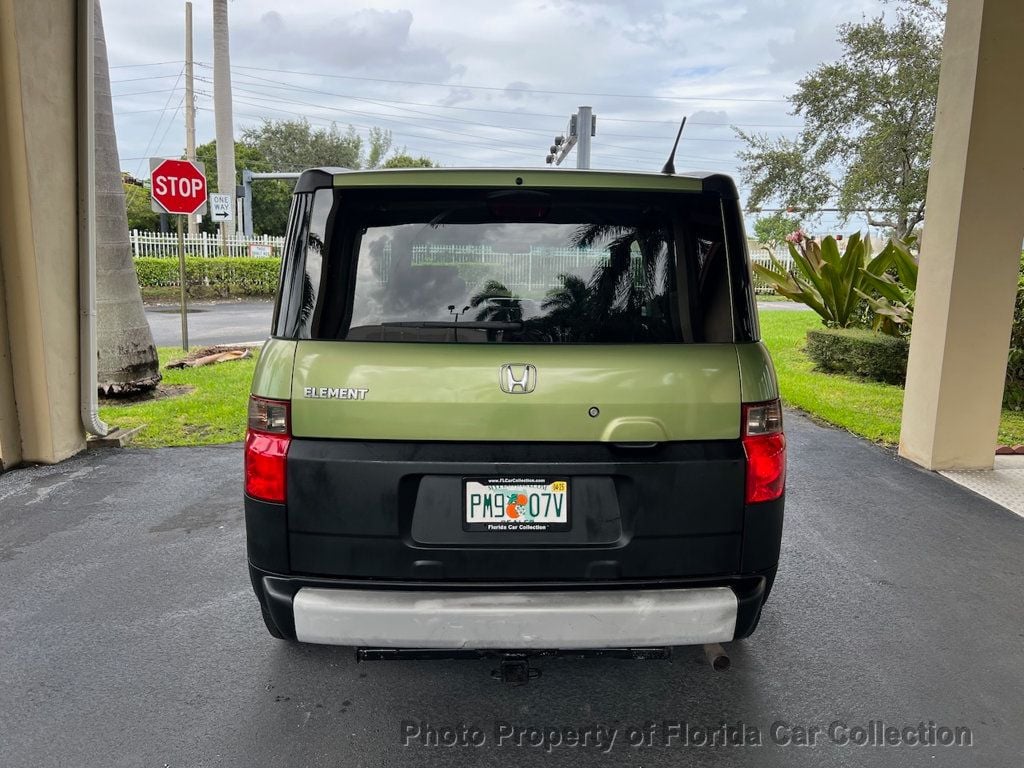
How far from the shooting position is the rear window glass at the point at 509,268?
252 centimetres

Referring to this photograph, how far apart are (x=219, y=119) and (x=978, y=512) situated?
2601 centimetres

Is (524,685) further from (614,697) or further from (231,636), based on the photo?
(231,636)

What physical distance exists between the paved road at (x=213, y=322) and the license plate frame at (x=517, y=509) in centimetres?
1216

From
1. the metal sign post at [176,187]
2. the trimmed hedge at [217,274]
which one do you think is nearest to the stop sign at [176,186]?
the metal sign post at [176,187]

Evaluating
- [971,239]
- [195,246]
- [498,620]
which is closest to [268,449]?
[498,620]

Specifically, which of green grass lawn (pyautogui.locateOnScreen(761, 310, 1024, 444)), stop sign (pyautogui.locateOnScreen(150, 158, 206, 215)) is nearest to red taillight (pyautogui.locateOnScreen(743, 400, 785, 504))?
green grass lawn (pyautogui.locateOnScreen(761, 310, 1024, 444))

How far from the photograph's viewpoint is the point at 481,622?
2.41 meters

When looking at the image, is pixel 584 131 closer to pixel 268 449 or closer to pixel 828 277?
pixel 828 277

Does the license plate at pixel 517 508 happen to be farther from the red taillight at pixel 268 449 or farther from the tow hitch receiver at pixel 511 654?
the red taillight at pixel 268 449

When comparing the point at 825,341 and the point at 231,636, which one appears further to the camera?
the point at 825,341

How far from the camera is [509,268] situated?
8.36 feet

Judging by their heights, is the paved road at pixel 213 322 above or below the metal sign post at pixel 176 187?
below

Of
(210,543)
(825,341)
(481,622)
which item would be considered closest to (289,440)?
(481,622)

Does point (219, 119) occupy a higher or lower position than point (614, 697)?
higher
